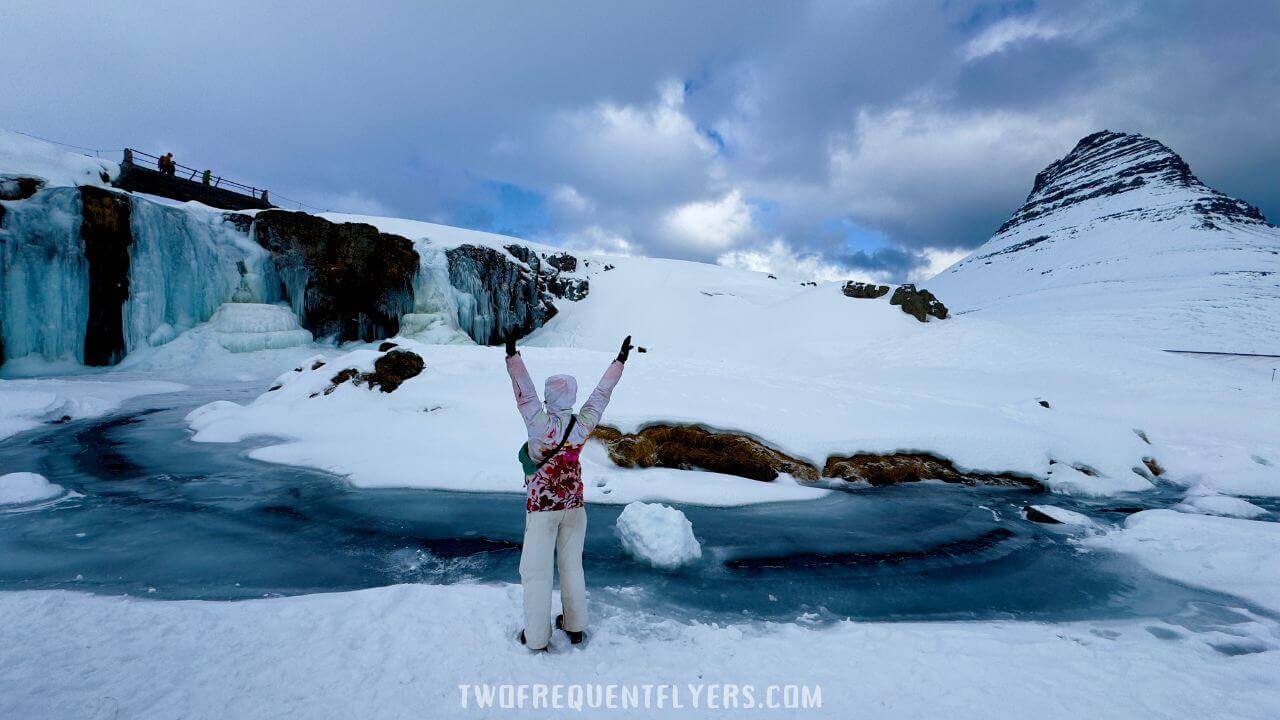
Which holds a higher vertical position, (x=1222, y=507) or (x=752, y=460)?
(x=752, y=460)

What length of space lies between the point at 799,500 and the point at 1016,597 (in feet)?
11.3

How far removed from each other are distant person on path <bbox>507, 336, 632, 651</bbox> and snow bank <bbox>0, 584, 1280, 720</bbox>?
26cm

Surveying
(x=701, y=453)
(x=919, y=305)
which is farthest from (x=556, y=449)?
(x=919, y=305)

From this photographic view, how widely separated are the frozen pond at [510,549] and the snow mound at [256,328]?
13.3 m

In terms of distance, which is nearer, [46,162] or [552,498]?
[552,498]

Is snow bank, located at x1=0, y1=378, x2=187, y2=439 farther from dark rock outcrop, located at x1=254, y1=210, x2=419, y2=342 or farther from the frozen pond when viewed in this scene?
dark rock outcrop, located at x1=254, y1=210, x2=419, y2=342

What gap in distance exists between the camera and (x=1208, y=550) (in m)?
5.86

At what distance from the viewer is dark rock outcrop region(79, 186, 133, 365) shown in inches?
682

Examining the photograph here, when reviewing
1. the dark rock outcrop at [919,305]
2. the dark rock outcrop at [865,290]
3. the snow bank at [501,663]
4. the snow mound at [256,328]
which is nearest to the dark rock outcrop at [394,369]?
the snow bank at [501,663]

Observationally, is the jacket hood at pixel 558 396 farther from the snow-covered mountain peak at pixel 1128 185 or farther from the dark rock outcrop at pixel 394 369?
the snow-covered mountain peak at pixel 1128 185

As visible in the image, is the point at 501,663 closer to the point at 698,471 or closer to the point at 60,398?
the point at 698,471

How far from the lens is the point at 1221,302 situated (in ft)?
109

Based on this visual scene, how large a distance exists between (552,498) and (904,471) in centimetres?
854

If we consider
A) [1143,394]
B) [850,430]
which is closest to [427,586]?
[850,430]
